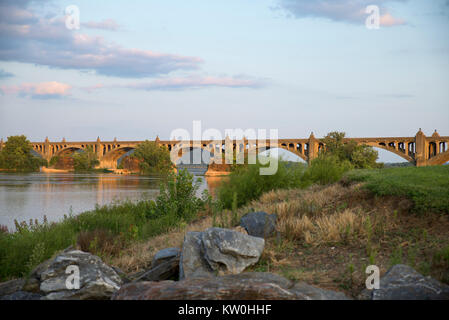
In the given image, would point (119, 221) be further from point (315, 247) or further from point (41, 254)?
point (315, 247)

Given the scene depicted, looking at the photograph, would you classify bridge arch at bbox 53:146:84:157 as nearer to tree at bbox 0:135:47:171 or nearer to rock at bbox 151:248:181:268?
tree at bbox 0:135:47:171

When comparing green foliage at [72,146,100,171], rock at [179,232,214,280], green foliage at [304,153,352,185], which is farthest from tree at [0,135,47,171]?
rock at [179,232,214,280]

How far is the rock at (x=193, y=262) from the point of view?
193 inches

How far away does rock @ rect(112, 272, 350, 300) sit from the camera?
3590 millimetres

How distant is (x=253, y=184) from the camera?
11.6m

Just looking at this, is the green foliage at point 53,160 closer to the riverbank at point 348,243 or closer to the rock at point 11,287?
the riverbank at point 348,243

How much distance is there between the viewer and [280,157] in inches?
492

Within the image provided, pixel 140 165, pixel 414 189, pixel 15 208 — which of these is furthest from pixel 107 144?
pixel 414 189

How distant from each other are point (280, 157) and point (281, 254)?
7207 millimetres

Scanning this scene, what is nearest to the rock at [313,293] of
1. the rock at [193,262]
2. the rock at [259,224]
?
the rock at [193,262]

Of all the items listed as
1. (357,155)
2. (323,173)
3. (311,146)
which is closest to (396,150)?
(311,146)

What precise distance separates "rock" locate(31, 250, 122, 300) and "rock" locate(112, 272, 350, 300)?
71 centimetres

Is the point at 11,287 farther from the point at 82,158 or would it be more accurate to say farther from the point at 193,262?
the point at 82,158

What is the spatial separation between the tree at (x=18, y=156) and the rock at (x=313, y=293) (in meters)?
93.6
